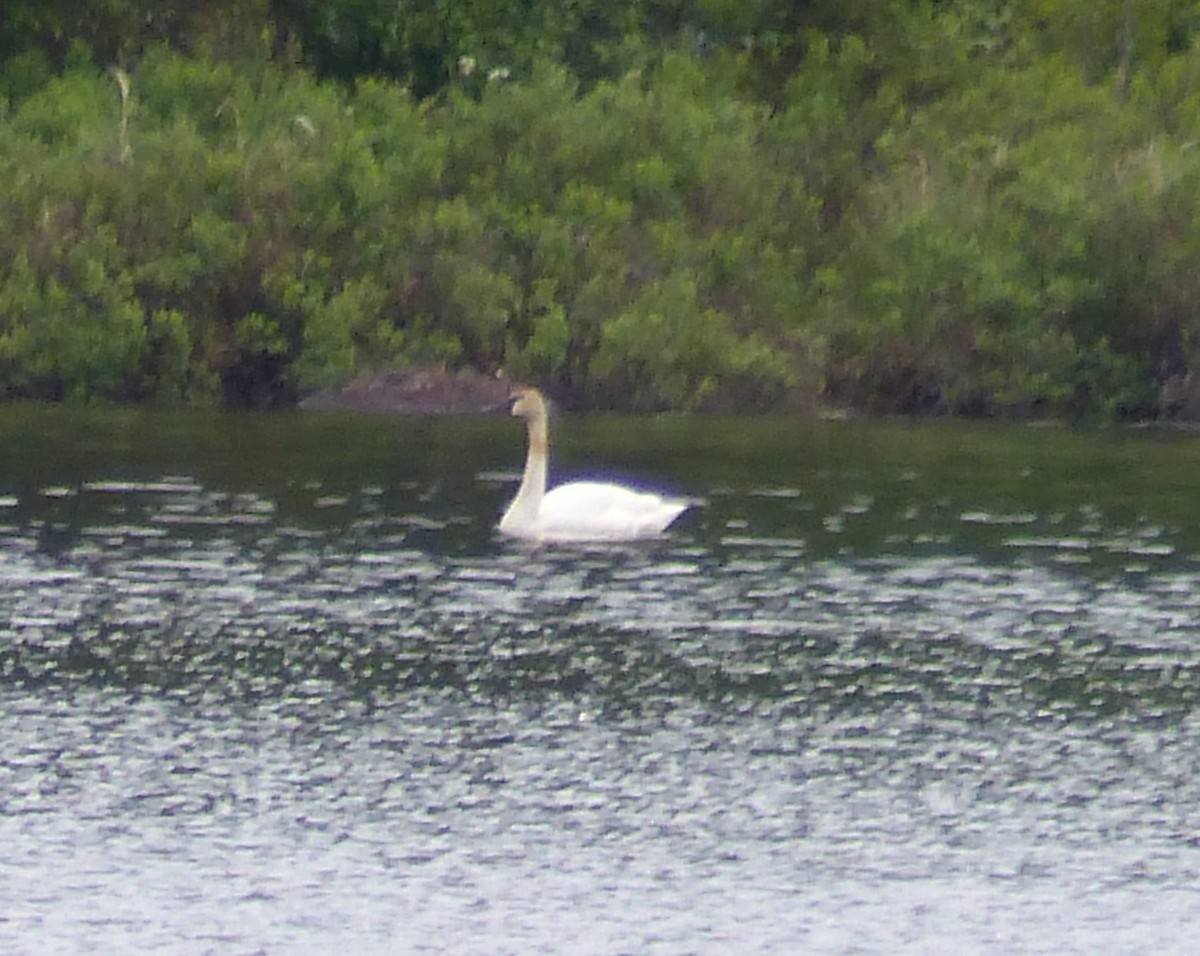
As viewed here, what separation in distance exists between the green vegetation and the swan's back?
58.5 feet

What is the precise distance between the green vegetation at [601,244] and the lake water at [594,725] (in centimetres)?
1483

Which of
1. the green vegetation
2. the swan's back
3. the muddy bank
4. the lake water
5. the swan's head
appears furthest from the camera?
the green vegetation

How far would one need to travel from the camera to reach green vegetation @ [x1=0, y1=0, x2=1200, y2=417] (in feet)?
139

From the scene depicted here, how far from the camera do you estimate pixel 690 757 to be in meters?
14.4

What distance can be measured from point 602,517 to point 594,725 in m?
8.88

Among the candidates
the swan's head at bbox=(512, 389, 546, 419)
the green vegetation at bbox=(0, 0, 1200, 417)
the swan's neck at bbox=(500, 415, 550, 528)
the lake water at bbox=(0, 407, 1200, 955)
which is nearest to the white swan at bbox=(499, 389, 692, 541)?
the swan's neck at bbox=(500, 415, 550, 528)

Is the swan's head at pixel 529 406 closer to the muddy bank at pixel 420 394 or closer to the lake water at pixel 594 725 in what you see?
the lake water at pixel 594 725

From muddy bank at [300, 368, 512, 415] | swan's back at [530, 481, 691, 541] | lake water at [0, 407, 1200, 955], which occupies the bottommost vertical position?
muddy bank at [300, 368, 512, 415]

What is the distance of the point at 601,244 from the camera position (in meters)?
44.1

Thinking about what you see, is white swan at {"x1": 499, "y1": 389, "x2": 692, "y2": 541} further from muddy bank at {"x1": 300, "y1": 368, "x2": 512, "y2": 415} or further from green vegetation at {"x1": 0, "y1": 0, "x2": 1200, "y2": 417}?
green vegetation at {"x1": 0, "y1": 0, "x2": 1200, "y2": 417}

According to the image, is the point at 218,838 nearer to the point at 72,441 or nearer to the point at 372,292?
the point at 72,441

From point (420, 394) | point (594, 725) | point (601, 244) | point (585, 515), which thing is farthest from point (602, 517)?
point (601, 244)

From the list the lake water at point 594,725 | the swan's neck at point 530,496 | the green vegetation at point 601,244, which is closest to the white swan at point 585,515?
the swan's neck at point 530,496

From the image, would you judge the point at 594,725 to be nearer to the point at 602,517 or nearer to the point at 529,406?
the point at 602,517
